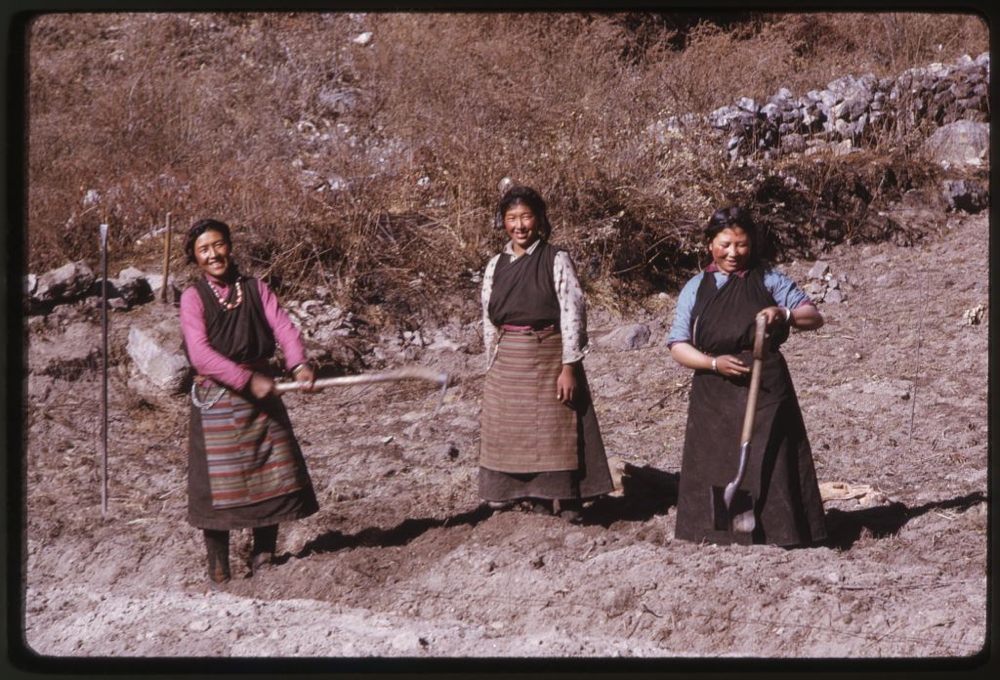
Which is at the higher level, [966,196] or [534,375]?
[966,196]

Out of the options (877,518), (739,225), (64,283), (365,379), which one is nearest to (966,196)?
(877,518)

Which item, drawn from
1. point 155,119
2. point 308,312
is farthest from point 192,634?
point 155,119

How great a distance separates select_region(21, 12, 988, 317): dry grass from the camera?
5.63m

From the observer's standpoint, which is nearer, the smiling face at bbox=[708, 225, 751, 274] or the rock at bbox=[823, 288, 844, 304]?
the smiling face at bbox=[708, 225, 751, 274]

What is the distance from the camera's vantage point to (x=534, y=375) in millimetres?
3990

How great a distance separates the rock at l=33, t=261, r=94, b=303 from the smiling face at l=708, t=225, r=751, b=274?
10.9 feet

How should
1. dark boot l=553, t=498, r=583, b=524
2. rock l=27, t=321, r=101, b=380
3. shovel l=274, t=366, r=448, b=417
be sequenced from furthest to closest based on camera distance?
rock l=27, t=321, r=101, b=380
dark boot l=553, t=498, r=583, b=524
shovel l=274, t=366, r=448, b=417

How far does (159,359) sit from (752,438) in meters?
2.98

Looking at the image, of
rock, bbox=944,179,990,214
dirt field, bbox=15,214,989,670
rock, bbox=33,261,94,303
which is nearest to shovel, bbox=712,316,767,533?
dirt field, bbox=15,214,989,670

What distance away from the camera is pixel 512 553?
408cm

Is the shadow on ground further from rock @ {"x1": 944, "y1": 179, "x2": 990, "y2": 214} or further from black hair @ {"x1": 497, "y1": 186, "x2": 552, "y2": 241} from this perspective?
rock @ {"x1": 944, "y1": 179, "x2": 990, "y2": 214}

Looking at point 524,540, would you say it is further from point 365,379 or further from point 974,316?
point 974,316

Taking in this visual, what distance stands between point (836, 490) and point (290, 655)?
2330 mm

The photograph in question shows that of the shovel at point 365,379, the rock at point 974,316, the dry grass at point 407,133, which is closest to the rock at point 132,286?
the dry grass at point 407,133
